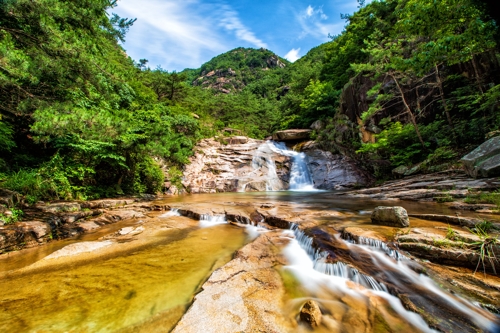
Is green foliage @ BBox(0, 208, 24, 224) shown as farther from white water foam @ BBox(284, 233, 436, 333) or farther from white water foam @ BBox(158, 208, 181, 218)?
white water foam @ BBox(284, 233, 436, 333)

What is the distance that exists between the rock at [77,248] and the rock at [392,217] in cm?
621

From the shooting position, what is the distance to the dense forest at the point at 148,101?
4.48m

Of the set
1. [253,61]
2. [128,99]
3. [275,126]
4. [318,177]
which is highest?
[253,61]

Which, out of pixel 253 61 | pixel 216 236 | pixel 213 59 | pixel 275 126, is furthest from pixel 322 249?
pixel 213 59

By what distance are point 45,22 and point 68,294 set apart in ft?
18.0

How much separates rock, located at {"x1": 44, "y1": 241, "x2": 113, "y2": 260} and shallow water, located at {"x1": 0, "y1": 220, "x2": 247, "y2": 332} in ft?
1.86

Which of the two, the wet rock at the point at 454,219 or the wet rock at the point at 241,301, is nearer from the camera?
the wet rock at the point at 241,301

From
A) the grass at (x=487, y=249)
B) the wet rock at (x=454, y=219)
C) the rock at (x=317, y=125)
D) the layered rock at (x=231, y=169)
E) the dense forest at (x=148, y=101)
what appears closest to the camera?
the grass at (x=487, y=249)

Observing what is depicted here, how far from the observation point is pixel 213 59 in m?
100

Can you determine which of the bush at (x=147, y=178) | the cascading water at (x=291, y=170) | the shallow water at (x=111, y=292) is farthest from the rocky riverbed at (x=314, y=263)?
the cascading water at (x=291, y=170)

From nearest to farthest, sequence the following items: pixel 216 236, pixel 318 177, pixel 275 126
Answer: pixel 216 236, pixel 318 177, pixel 275 126

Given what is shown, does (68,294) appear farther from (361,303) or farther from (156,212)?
(156,212)

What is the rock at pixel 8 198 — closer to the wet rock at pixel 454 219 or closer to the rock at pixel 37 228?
the rock at pixel 37 228

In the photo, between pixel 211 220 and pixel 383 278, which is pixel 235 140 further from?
pixel 383 278
